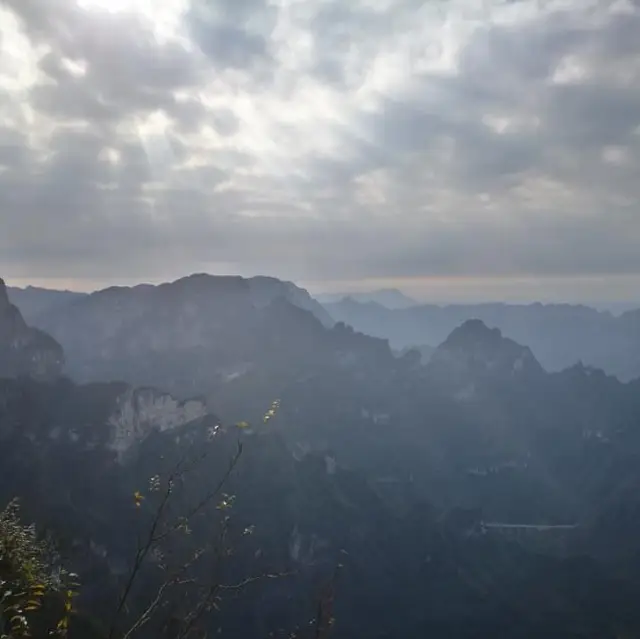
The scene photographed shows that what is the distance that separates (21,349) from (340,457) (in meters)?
33.8

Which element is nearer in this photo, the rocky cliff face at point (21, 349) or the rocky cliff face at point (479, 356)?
the rocky cliff face at point (21, 349)

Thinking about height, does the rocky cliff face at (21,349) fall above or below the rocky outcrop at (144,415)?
above

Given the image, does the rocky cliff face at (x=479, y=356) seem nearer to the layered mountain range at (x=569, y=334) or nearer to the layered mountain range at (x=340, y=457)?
the layered mountain range at (x=340, y=457)

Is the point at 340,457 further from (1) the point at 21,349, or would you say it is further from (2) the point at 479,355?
(2) the point at 479,355

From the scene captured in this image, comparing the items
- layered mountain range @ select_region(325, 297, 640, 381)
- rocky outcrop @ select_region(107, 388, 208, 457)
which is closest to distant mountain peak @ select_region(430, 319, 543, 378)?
rocky outcrop @ select_region(107, 388, 208, 457)

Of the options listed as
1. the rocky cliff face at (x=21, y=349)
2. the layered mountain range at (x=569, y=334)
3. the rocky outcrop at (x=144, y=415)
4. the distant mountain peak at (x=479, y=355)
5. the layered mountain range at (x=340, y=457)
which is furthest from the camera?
the layered mountain range at (x=569, y=334)

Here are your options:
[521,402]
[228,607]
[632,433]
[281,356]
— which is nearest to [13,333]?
[281,356]

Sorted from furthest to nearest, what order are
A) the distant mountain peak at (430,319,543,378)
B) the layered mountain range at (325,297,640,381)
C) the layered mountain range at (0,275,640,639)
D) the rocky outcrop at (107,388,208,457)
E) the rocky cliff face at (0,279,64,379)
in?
the layered mountain range at (325,297,640,381) < the distant mountain peak at (430,319,543,378) < the rocky cliff face at (0,279,64,379) < the rocky outcrop at (107,388,208,457) < the layered mountain range at (0,275,640,639)

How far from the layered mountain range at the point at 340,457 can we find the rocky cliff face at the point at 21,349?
0.72ft

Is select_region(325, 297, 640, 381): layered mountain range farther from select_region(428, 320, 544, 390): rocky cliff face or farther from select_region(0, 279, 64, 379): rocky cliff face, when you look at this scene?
select_region(0, 279, 64, 379): rocky cliff face

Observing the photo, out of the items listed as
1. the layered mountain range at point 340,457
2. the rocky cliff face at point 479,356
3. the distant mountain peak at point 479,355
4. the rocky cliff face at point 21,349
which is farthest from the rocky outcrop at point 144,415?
the distant mountain peak at point 479,355

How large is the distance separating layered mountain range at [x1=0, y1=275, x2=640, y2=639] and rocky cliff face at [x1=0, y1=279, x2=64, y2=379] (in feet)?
0.72

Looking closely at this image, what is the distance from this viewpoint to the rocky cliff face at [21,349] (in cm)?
6462

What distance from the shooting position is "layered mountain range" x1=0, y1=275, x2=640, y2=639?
38125mm
